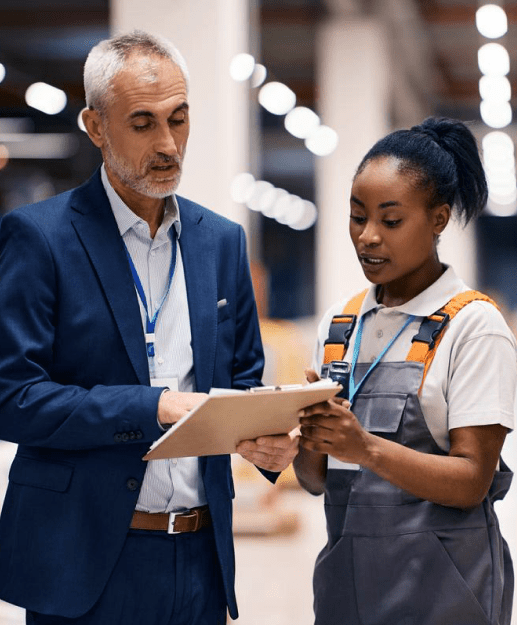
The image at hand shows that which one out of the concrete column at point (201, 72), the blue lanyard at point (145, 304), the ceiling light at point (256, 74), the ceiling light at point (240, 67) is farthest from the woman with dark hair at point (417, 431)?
the ceiling light at point (256, 74)

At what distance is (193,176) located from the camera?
17.5 ft

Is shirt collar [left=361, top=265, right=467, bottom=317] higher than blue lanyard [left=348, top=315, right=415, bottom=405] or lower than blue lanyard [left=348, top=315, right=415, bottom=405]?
higher

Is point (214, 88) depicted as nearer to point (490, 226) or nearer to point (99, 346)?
point (99, 346)

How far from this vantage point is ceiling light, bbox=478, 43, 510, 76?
11311mm

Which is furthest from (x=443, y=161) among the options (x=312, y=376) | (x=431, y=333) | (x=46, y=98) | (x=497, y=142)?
(x=497, y=142)

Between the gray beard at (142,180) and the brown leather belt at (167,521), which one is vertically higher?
the gray beard at (142,180)

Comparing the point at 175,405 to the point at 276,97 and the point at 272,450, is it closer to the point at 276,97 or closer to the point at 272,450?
the point at 272,450

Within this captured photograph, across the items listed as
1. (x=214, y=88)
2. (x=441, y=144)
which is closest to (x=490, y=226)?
(x=214, y=88)

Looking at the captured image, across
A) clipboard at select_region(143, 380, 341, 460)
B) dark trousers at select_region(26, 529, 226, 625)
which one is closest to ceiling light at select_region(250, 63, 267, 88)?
dark trousers at select_region(26, 529, 226, 625)

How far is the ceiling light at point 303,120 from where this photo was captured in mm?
16297

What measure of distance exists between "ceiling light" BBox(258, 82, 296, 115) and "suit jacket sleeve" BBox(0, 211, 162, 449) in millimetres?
11595

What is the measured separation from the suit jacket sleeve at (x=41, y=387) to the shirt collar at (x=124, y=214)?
0.21 m

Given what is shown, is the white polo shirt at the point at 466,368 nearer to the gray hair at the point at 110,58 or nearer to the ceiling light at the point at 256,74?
the gray hair at the point at 110,58

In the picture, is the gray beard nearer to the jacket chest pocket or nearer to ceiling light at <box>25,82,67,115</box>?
the jacket chest pocket
